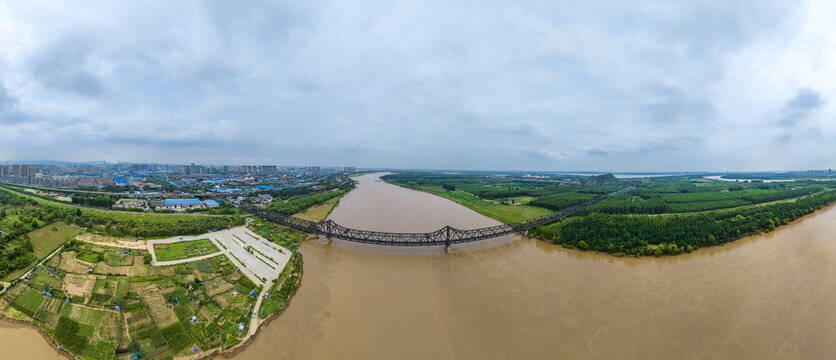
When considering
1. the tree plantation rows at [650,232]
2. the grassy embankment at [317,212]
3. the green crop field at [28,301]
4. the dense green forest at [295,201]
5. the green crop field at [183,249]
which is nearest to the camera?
the green crop field at [28,301]

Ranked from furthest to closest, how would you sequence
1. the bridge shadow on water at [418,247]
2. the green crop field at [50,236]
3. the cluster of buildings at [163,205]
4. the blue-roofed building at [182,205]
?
the blue-roofed building at [182,205] < the cluster of buildings at [163,205] < the bridge shadow on water at [418,247] < the green crop field at [50,236]

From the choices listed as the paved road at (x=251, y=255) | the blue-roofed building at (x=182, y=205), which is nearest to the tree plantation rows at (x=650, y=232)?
the paved road at (x=251, y=255)

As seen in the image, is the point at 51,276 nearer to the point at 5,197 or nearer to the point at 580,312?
the point at 580,312

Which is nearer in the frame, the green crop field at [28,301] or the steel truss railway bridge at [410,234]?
A: the green crop field at [28,301]

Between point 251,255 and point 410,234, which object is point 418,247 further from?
point 251,255

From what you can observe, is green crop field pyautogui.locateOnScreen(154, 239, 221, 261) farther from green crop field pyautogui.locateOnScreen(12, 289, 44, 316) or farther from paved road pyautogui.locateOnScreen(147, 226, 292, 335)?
green crop field pyautogui.locateOnScreen(12, 289, 44, 316)

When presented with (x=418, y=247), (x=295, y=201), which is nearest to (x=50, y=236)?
(x=295, y=201)

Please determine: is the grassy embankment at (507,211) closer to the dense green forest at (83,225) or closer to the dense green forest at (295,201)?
the dense green forest at (295,201)

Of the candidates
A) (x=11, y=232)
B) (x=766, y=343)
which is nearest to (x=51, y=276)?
(x=11, y=232)

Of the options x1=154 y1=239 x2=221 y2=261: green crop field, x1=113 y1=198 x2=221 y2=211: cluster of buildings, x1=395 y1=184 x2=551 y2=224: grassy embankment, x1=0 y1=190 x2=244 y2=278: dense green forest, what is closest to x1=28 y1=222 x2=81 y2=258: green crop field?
x1=0 y1=190 x2=244 y2=278: dense green forest
